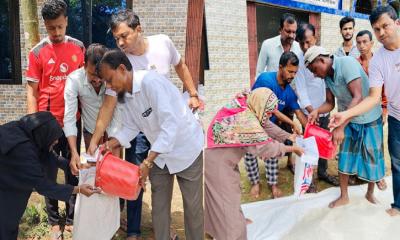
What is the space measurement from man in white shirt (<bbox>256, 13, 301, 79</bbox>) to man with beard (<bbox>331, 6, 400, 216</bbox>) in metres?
1.32

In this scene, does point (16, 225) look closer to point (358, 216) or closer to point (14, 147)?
point (14, 147)

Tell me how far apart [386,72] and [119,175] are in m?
2.39

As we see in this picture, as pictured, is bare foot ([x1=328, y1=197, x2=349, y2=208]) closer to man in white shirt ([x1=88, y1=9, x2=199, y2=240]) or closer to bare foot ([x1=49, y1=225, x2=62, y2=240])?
man in white shirt ([x1=88, y1=9, x2=199, y2=240])

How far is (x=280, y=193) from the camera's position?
13.9ft

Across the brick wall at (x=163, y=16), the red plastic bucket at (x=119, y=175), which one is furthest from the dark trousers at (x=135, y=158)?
the brick wall at (x=163, y=16)

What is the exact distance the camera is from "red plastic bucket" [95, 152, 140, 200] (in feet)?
8.00

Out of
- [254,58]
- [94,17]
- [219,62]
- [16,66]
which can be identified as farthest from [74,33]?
[254,58]

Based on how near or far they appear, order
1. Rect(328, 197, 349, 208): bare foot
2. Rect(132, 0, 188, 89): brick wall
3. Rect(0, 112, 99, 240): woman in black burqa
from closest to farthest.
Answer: Rect(0, 112, 99, 240): woman in black burqa < Rect(328, 197, 349, 208): bare foot < Rect(132, 0, 188, 89): brick wall

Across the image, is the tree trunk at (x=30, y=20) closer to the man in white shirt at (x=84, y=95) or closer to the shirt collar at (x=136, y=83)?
the man in white shirt at (x=84, y=95)

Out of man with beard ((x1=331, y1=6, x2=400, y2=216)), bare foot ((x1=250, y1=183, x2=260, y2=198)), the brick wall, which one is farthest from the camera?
the brick wall

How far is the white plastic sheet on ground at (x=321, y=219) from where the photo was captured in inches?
131

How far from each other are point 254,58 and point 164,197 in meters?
5.66

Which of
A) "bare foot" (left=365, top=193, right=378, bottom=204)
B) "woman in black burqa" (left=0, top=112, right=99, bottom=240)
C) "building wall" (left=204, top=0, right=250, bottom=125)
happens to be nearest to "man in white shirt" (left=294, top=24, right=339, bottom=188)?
"bare foot" (left=365, top=193, right=378, bottom=204)

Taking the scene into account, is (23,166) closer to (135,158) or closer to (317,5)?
(135,158)
